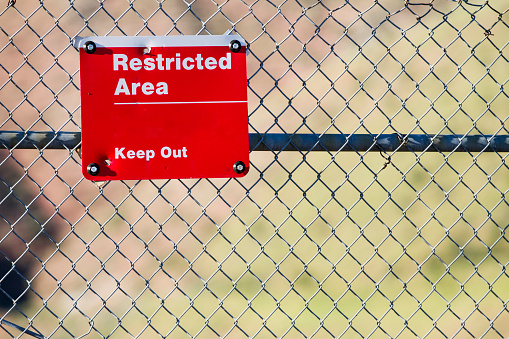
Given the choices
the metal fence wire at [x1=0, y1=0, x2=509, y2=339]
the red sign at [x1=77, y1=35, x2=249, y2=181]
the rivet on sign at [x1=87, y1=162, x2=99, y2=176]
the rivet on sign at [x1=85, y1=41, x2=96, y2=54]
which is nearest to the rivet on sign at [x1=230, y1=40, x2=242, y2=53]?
the red sign at [x1=77, y1=35, x2=249, y2=181]

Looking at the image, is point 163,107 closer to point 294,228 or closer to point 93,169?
point 93,169

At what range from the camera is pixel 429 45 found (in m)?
5.29

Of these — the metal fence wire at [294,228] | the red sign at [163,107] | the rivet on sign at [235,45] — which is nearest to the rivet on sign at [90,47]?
the red sign at [163,107]

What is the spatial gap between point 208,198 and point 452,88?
2.57 meters

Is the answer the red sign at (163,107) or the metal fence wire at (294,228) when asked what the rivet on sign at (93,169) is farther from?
the metal fence wire at (294,228)

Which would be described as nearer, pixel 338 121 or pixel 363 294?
pixel 363 294

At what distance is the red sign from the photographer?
A: 1.67m

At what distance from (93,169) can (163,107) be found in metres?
0.31

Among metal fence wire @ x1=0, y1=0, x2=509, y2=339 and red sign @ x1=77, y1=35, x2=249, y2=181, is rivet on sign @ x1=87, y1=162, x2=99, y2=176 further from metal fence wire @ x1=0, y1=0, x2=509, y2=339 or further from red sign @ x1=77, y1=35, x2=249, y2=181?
metal fence wire @ x1=0, y1=0, x2=509, y2=339

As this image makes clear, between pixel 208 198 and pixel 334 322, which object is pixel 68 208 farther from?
pixel 334 322

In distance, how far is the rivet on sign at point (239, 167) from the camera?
5.69ft

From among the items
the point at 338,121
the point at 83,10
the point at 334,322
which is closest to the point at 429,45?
the point at 338,121

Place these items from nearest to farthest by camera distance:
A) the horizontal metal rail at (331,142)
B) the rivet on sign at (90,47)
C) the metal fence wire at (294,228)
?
the rivet on sign at (90,47), the horizontal metal rail at (331,142), the metal fence wire at (294,228)

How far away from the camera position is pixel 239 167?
68.4 inches
